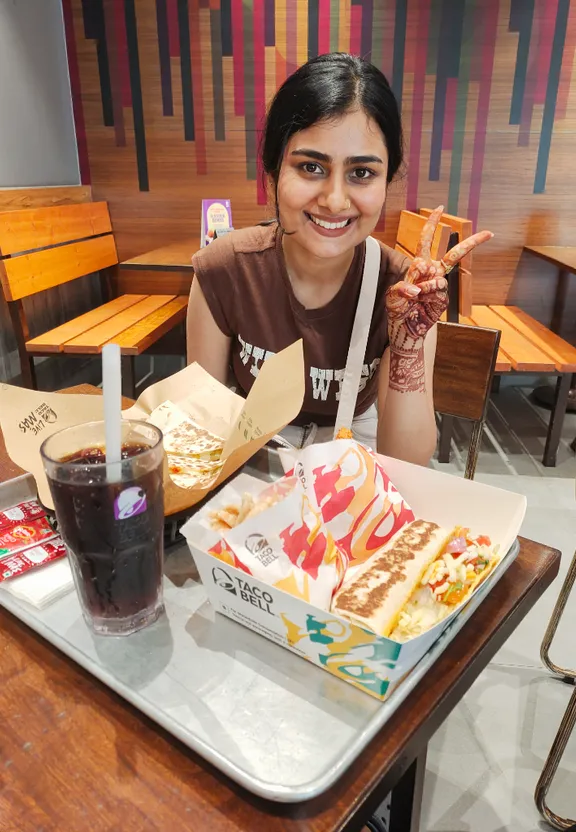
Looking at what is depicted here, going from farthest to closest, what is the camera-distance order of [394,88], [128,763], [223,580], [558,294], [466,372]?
[558,294], [394,88], [466,372], [223,580], [128,763]

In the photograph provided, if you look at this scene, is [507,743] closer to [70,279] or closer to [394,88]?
[70,279]

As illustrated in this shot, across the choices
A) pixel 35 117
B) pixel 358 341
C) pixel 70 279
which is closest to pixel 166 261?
pixel 70 279

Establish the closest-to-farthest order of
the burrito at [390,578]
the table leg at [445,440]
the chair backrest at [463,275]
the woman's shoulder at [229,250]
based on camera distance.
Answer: the burrito at [390,578] < the woman's shoulder at [229,250] < the chair backrest at [463,275] < the table leg at [445,440]

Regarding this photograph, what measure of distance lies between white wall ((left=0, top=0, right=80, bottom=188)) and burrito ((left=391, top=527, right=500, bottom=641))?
2.93m

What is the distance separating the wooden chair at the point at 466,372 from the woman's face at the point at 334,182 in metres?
0.30

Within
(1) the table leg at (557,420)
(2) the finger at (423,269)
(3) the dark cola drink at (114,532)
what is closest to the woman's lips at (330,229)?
(2) the finger at (423,269)

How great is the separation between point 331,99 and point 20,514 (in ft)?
2.96

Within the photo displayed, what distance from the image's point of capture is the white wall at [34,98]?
282 centimetres

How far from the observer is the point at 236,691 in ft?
1.75

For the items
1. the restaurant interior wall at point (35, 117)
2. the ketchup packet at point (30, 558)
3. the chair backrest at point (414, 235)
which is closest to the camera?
the ketchup packet at point (30, 558)

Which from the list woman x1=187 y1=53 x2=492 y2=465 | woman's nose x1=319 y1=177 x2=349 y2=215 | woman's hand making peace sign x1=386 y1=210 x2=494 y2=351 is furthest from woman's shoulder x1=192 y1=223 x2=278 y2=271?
woman's hand making peace sign x1=386 y1=210 x2=494 y2=351

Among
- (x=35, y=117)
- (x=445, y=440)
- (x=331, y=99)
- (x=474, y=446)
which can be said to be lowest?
(x=445, y=440)

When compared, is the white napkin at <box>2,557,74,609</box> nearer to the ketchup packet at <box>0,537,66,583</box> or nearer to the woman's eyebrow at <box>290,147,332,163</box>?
the ketchup packet at <box>0,537,66,583</box>

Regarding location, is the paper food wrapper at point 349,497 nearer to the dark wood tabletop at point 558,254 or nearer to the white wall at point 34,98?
the dark wood tabletop at point 558,254
